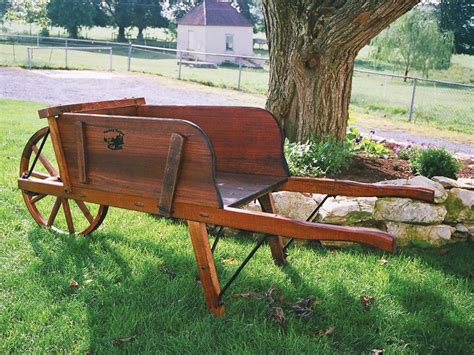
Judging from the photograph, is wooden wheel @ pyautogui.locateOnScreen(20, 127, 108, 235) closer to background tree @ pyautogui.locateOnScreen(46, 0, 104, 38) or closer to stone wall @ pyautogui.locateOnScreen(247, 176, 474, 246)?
stone wall @ pyautogui.locateOnScreen(247, 176, 474, 246)

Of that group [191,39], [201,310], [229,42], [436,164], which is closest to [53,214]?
[201,310]

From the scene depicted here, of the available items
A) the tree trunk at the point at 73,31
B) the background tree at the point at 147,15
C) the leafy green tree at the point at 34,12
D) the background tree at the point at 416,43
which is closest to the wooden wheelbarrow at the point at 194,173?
the background tree at the point at 416,43

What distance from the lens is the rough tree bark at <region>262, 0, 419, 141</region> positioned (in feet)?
14.5

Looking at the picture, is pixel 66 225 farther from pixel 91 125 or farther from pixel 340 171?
pixel 340 171

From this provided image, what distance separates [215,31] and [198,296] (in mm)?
43732

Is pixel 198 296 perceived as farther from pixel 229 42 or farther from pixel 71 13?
pixel 71 13

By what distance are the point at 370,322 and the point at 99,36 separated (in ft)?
188

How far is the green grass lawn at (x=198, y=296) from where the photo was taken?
2.81 meters

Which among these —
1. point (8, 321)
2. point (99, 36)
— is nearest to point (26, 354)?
point (8, 321)

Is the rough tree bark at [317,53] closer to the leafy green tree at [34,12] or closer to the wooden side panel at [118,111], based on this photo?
the wooden side panel at [118,111]

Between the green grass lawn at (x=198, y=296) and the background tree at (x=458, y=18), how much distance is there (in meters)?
32.1

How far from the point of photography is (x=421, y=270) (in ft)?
12.6

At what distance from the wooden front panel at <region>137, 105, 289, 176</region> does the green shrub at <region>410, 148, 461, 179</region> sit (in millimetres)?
2064

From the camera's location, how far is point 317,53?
4.83 meters
